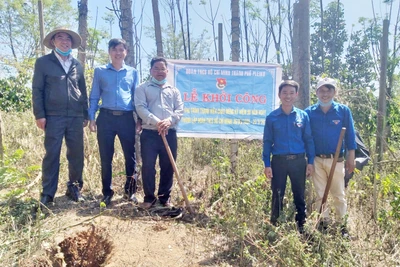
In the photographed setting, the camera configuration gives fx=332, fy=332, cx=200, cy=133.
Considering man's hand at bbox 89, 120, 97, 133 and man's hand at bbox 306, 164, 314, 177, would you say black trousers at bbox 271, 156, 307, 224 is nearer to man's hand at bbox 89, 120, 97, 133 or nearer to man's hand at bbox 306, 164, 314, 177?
man's hand at bbox 306, 164, 314, 177

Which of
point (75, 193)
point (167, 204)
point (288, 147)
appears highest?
point (288, 147)

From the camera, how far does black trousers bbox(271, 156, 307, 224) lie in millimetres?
3176

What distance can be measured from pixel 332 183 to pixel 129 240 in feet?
6.64

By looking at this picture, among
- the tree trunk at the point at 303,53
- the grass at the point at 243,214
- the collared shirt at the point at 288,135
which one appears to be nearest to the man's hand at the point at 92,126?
the grass at the point at 243,214

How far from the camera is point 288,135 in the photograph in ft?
10.4

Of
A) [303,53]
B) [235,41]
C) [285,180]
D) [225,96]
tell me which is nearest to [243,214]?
[285,180]

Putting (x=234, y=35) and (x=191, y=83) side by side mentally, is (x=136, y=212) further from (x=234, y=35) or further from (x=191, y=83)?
(x=234, y=35)

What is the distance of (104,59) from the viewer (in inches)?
262

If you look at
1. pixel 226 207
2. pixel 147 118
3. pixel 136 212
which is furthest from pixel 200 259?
pixel 147 118

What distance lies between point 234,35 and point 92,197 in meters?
3.77

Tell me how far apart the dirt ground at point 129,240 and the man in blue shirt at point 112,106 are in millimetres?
470

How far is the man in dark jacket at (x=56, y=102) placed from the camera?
348cm

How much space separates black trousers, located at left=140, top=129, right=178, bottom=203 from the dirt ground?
282 millimetres

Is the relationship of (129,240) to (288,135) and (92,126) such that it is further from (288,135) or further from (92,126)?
(288,135)
